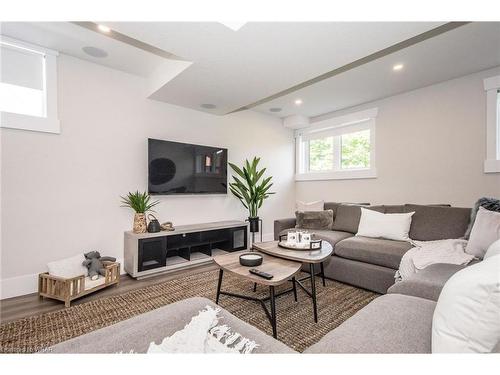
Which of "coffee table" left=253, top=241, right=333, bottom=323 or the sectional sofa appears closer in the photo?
"coffee table" left=253, top=241, right=333, bottom=323

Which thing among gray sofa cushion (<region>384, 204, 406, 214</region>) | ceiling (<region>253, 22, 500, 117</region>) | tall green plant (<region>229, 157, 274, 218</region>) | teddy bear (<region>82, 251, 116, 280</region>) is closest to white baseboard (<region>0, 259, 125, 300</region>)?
teddy bear (<region>82, 251, 116, 280</region>)

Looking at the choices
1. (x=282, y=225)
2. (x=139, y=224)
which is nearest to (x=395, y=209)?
(x=282, y=225)

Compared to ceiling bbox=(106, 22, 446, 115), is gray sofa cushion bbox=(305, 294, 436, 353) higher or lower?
lower

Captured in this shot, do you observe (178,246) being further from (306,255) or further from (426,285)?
(426,285)

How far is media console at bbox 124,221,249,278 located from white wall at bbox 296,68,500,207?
215cm

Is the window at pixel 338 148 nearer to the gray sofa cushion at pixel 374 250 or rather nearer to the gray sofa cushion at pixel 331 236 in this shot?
the gray sofa cushion at pixel 331 236

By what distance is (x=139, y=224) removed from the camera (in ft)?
9.56

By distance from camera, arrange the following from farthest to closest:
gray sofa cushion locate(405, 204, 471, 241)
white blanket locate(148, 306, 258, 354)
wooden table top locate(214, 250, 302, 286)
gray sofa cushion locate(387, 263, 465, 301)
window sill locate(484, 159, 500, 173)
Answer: window sill locate(484, 159, 500, 173) < gray sofa cushion locate(405, 204, 471, 241) < wooden table top locate(214, 250, 302, 286) < gray sofa cushion locate(387, 263, 465, 301) < white blanket locate(148, 306, 258, 354)

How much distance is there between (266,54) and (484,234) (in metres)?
2.32

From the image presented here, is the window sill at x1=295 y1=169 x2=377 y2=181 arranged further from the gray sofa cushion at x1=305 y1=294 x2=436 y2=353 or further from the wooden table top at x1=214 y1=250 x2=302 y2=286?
the gray sofa cushion at x1=305 y1=294 x2=436 y2=353

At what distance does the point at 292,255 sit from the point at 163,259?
170 centimetres

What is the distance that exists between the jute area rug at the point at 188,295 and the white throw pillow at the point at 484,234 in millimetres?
901

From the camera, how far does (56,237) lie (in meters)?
2.58

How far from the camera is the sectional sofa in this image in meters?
2.31
